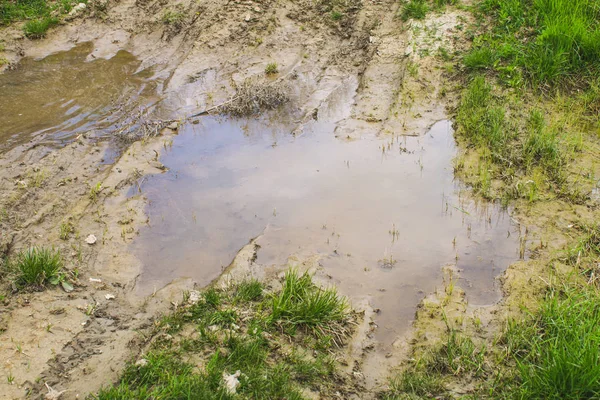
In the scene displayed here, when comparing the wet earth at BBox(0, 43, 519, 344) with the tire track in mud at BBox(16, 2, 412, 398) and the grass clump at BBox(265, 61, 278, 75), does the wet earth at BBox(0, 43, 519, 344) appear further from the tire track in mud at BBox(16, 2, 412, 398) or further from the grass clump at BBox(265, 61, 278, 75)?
the grass clump at BBox(265, 61, 278, 75)

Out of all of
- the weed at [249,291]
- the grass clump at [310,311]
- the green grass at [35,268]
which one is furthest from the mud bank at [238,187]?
the weed at [249,291]

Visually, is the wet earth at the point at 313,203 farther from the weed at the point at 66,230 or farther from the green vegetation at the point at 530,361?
the weed at the point at 66,230

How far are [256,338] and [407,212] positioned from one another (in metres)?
2.60

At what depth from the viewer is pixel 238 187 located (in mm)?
6121

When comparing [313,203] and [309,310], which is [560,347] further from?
[313,203]

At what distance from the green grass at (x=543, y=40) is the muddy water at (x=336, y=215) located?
1.62 metres

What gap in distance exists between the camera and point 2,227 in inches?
203

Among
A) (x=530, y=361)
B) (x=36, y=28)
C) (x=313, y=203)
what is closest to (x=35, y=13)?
(x=36, y=28)

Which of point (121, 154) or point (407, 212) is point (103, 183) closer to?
point (121, 154)

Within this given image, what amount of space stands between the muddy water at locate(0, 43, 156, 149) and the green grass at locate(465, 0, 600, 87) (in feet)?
19.0

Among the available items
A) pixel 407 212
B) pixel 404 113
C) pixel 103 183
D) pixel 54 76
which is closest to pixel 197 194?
pixel 103 183

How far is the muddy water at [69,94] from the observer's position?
23.6 ft

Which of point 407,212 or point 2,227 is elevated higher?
point 2,227

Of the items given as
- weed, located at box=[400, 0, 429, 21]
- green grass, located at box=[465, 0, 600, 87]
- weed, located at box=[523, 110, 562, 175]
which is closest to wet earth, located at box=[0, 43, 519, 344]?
weed, located at box=[523, 110, 562, 175]
